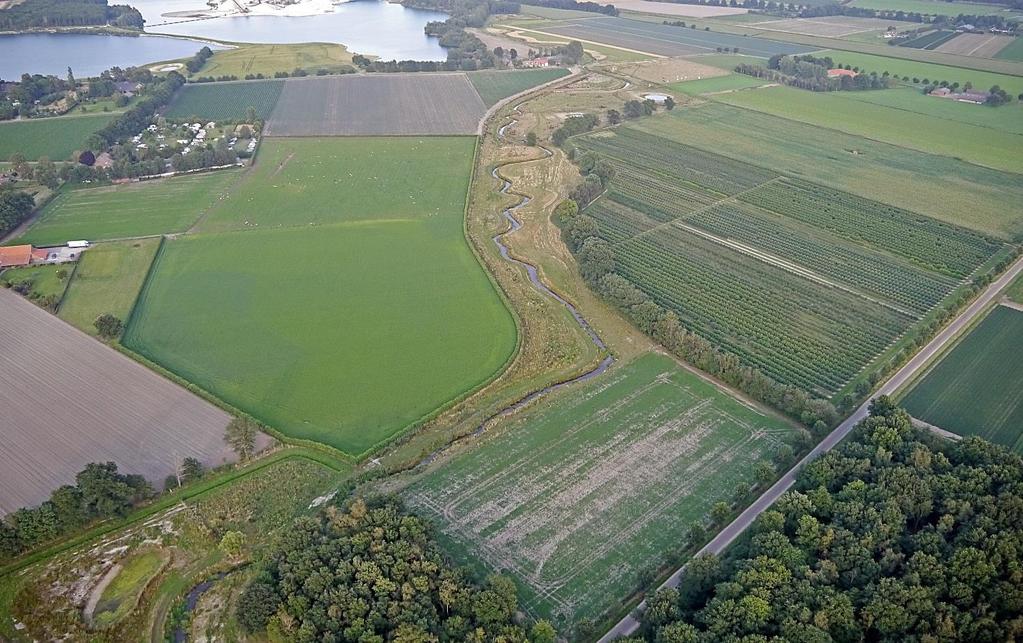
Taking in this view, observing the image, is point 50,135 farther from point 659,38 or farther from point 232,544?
point 659,38

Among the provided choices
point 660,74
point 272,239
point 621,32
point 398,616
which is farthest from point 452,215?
point 621,32

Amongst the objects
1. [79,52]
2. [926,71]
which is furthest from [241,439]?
[926,71]

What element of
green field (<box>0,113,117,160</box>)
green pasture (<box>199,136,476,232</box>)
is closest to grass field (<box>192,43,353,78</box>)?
green field (<box>0,113,117,160</box>)

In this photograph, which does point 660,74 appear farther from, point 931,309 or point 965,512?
point 965,512

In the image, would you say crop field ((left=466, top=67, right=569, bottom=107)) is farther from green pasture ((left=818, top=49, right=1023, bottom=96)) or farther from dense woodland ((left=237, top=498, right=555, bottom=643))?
dense woodland ((left=237, top=498, right=555, bottom=643))

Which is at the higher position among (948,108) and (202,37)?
(948,108)

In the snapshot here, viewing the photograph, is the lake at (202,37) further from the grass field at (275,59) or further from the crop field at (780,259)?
the crop field at (780,259)
